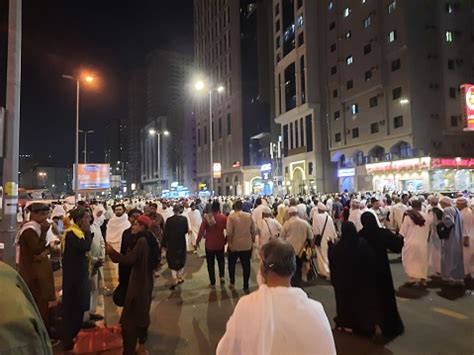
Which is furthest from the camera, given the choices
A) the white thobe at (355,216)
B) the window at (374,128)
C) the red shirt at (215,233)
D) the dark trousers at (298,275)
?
the window at (374,128)

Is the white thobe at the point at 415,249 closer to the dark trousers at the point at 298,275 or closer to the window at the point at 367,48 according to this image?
the dark trousers at the point at 298,275

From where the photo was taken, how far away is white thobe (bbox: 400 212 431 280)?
8.54m

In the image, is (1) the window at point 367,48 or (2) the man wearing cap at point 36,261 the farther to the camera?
(1) the window at point 367,48

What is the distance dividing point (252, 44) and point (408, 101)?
143 feet

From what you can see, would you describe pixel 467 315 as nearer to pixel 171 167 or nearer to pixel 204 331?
pixel 204 331

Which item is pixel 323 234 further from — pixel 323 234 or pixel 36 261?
pixel 36 261

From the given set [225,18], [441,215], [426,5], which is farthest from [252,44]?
[441,215]

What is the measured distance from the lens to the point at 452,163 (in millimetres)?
37312

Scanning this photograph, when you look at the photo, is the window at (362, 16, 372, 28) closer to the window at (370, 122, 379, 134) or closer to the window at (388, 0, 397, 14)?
the window at (388, 0, 397, 14)

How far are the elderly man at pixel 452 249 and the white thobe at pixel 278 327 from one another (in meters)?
7.62

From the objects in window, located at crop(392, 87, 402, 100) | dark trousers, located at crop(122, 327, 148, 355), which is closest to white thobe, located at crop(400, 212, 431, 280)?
dark trousers, located at crop(122, 327, 148, 355)

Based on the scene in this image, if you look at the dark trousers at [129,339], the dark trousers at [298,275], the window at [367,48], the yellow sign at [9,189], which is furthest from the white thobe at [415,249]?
the window at [367,48]

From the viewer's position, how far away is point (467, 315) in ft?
21.2

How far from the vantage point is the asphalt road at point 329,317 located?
5.29 meters
